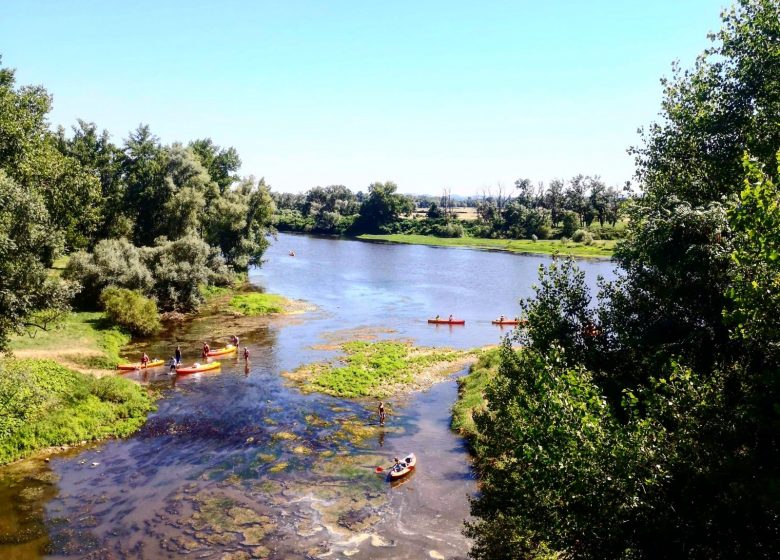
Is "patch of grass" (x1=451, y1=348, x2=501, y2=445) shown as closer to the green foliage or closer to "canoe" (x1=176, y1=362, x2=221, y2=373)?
"canoe" (x1=176, y1=362, x2=221, y2=373)

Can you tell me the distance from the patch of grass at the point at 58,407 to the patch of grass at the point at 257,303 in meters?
30.6

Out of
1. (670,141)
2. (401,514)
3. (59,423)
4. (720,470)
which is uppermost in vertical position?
(670,141)

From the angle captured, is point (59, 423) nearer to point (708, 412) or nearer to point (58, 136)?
point (708, 412)

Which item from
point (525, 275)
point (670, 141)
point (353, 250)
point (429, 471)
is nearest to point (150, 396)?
point (429, 471)

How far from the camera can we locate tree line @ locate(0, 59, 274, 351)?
2936 cm

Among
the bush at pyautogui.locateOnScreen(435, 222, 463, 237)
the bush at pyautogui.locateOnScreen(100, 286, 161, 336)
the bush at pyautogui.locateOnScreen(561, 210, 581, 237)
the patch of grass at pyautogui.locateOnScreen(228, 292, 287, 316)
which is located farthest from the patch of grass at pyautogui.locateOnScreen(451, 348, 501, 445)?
the bush at pyautogui.locateOnScreen(435, 222, 463, 237)

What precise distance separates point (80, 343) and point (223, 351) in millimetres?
12218

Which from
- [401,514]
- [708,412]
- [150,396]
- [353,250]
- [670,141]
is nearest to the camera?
[708,412]

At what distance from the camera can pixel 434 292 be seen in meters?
91.5

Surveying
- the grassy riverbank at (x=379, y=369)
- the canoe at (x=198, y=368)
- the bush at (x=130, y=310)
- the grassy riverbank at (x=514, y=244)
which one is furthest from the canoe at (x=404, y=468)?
the grassy riverbank at (x=514, y=244)

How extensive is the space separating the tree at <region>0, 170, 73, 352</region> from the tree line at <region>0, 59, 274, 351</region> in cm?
6

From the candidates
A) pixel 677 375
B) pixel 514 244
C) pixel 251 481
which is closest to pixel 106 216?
pixel 251 481

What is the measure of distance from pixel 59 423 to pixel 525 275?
88.5 meters

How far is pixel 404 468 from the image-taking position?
30500mm
